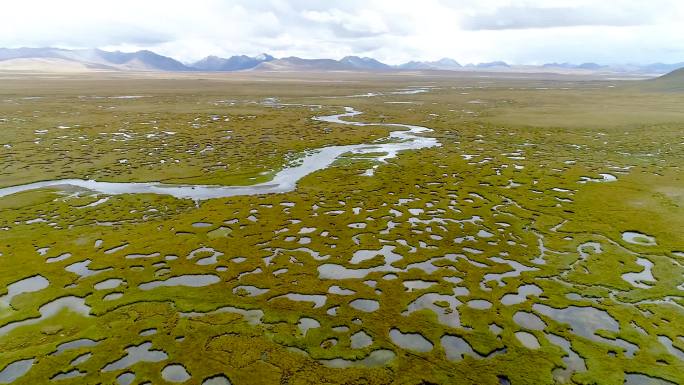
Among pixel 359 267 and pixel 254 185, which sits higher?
pixel 254 185

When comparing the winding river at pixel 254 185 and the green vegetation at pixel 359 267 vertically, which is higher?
the winding river at pixel 254 185

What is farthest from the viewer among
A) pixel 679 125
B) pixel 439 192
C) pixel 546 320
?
pixel 679 125

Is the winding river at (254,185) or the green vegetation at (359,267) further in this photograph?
the winding river at (254,185)

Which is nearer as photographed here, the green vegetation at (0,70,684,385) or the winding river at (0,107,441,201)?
the green vegetation at (0,70,684,385)

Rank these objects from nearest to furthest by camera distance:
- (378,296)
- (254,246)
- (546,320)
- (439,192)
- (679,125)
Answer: (546,320) < (378,296) < (254,246) < (439,192) < (679,125)

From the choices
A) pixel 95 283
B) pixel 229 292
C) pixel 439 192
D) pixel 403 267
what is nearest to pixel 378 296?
pixel 403 267

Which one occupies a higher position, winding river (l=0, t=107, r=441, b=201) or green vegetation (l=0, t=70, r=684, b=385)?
winding river (l=0, t=107, r=441, b=201)

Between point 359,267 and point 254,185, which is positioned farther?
point 254,185

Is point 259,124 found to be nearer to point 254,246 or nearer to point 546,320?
point 254,246
